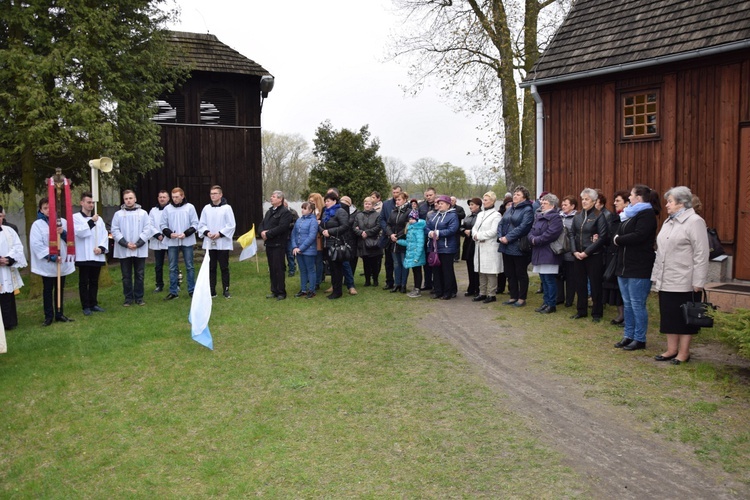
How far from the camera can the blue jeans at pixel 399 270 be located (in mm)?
12258

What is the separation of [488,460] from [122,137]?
12.9m

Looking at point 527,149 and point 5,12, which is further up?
point 5,12

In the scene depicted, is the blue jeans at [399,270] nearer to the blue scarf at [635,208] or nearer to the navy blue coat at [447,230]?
the navy blue coat at [447,230]

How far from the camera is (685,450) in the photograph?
5000mm

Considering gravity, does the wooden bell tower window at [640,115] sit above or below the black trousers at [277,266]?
above

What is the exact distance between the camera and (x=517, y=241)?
34.7 feet

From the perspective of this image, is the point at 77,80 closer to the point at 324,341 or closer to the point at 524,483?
the point at 324,341

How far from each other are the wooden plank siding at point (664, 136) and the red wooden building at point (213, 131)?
33.3 ft

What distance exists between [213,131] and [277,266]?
991 centimetres

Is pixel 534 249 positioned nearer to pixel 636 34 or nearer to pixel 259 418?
pixel 636 34

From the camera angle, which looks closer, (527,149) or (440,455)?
(440,455)

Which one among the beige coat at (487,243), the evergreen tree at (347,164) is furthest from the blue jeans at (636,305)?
the evergreen tree at (347,164)

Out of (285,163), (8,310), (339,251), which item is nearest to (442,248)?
(339,251)

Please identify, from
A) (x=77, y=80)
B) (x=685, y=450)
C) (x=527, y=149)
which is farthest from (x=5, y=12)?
(x=527, y=149)
